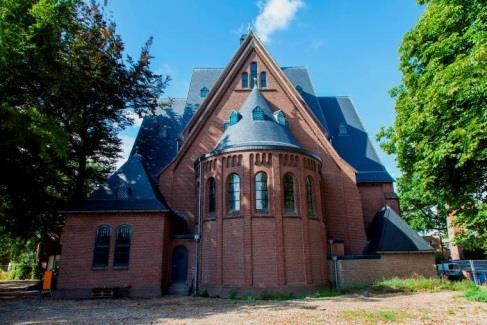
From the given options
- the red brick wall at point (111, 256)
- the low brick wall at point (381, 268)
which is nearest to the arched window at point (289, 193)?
the low brick wall at point (381, 268)

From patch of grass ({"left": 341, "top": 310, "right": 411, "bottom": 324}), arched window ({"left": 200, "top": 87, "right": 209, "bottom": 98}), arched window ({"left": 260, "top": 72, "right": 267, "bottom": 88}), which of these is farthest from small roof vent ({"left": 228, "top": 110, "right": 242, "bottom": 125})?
patch of grass ({"left": 341, "top": 310, "right": 411, "bottom": 324})

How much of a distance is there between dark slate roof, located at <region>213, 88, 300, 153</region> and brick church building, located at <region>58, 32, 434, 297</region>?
9 centimetres

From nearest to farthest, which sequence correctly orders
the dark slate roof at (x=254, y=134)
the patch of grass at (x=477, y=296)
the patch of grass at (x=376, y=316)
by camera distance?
the patch of grass at (x=376, y=316) < the patch of grass at (x=477, y=296) < the dark slate roof at (x=254, y=134)

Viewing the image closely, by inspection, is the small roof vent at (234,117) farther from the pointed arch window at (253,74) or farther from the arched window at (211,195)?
the arched window at (211,195)

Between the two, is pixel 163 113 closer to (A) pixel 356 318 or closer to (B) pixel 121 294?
(B) pixel 121 294

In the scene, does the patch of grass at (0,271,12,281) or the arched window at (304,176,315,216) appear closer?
the arched window at (304,176,315,216)

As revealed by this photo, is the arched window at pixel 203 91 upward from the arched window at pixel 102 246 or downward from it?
upward

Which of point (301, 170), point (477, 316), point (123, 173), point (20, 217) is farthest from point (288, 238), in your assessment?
point (20, 217)

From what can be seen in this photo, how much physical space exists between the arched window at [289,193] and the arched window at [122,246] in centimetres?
932

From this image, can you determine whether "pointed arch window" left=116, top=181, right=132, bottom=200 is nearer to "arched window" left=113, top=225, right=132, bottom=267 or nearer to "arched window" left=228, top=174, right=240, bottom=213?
"arched window" left=113, top=225, right=132, bottom=267

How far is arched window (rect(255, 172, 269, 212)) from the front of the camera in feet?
63.6

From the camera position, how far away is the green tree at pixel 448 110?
12.7m

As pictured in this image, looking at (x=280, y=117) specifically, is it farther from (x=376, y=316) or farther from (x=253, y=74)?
(x=376, y=316)

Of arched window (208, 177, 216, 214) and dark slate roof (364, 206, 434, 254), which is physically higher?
arched window (208, 177, 216, 214)
